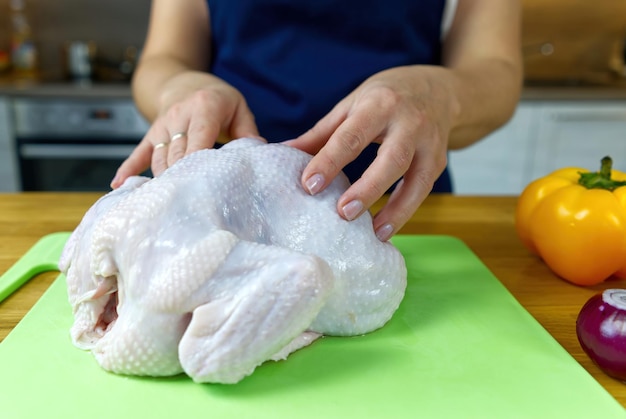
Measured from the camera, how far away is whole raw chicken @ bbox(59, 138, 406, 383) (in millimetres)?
711

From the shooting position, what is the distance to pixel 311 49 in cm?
150

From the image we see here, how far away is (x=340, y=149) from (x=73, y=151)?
2.15 meters

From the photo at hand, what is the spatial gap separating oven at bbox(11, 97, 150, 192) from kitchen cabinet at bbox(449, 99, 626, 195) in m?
1.52

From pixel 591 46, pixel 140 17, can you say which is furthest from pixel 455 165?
pixel 140 17

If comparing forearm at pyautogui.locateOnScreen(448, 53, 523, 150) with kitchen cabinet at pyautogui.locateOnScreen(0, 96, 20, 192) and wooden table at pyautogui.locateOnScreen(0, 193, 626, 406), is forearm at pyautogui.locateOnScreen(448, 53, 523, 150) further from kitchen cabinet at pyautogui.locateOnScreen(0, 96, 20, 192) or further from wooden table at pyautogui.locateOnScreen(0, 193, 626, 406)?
kitchen cabinet at pyautogui.locateOnScreen(0, 96, 20, 192)

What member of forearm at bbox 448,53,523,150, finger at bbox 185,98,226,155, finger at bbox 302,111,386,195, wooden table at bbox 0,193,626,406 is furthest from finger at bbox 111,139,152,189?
forearm at bbox 448,53,523,150

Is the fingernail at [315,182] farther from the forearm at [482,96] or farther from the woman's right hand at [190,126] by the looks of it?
the forearm at [482,96]

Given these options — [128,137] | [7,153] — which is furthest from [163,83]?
[7,153]

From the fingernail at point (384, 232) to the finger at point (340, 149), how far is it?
11cm

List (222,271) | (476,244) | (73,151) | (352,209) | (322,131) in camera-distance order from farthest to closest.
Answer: (73,151) → (476,244) → (322,131) → (352,209) → (222,271)

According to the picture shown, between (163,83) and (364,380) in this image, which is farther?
(163,83)

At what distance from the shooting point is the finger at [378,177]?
859mm

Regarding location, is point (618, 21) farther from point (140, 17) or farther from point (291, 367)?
point (291, 367)

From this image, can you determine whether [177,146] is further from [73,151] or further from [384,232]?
[73,151]
